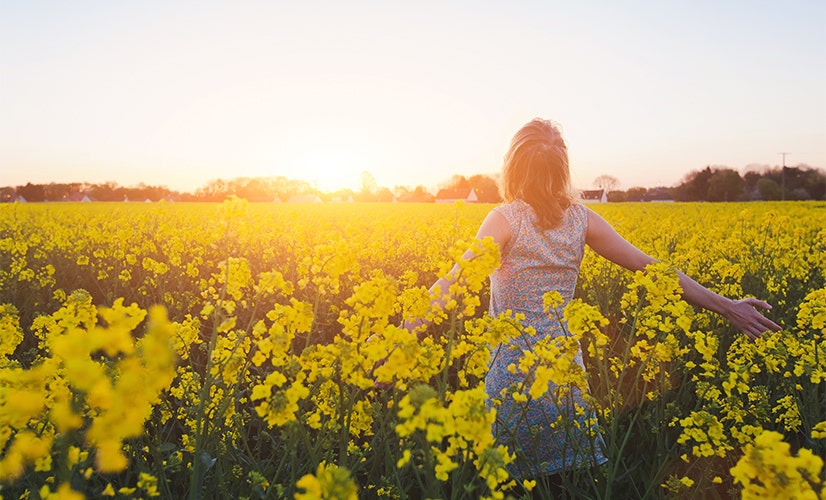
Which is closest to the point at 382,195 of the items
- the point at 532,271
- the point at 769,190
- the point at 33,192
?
the point at 33,192

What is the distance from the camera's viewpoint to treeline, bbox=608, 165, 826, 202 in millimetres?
58625

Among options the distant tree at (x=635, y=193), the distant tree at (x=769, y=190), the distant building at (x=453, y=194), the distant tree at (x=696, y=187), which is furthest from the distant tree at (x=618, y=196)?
the distant building at (x=453, y=194)

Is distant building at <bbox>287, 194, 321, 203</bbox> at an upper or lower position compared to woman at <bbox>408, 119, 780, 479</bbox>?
upper

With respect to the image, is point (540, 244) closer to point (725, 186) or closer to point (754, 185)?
point (725, 186)

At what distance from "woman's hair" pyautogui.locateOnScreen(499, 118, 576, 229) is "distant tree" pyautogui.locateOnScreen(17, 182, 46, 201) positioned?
7037cm

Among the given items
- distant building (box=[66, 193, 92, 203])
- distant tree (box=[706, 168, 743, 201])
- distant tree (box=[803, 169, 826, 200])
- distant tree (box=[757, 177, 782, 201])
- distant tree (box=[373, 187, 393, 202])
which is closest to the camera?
distant tree (box=[803, 169, 826, 200])

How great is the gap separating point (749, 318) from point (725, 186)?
65.7 meters

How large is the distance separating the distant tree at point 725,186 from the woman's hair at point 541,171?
64792 mm

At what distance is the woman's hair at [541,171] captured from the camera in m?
3.00

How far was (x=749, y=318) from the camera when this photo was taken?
276 cm

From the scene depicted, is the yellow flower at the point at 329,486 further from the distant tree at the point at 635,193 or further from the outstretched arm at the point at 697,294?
the distant tree at the point at 635,193

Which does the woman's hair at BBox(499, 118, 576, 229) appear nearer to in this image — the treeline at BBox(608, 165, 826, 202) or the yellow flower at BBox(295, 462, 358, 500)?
the yellow flower at BBox(295, 462, 358, 500)

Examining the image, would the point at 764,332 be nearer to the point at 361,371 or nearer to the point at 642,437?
the point at 642,437

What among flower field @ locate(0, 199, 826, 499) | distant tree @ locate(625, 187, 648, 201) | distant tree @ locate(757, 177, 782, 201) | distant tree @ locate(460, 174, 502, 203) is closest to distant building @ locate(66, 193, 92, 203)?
distant tree @ locate(460, 174, 502, 203)
